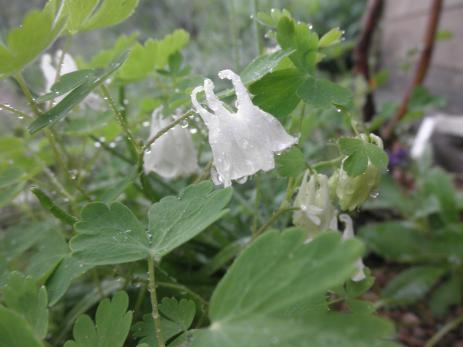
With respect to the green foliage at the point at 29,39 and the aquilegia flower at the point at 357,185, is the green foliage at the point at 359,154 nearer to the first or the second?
the aquilegia flower at the point at 357,185

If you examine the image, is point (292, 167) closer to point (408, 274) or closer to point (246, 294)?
point (246, 294)

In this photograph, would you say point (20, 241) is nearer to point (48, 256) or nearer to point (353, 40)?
point (48, 256)

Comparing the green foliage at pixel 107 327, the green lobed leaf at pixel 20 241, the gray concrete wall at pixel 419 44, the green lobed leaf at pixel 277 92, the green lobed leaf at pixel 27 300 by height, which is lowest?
the gray concrete wall at pixel 419 44

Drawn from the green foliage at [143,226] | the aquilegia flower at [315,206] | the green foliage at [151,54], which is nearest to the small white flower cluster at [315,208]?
the aquilegia flower at [315,206]

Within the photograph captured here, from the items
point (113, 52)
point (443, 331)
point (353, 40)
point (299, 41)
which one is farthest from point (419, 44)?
point (299, 41)

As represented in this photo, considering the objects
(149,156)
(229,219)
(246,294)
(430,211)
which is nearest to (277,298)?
(246,294)

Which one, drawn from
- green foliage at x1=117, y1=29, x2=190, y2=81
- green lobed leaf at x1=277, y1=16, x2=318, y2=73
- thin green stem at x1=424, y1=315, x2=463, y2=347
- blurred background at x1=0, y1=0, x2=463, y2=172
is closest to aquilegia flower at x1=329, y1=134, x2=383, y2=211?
green lobed leaf at x1=277, y1=16, x2=318, y2=73

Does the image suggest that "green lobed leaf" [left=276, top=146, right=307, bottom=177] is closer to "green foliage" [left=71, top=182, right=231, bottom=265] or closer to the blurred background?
"green foliage" [left=71, top=182, right=231, bottom=265]
